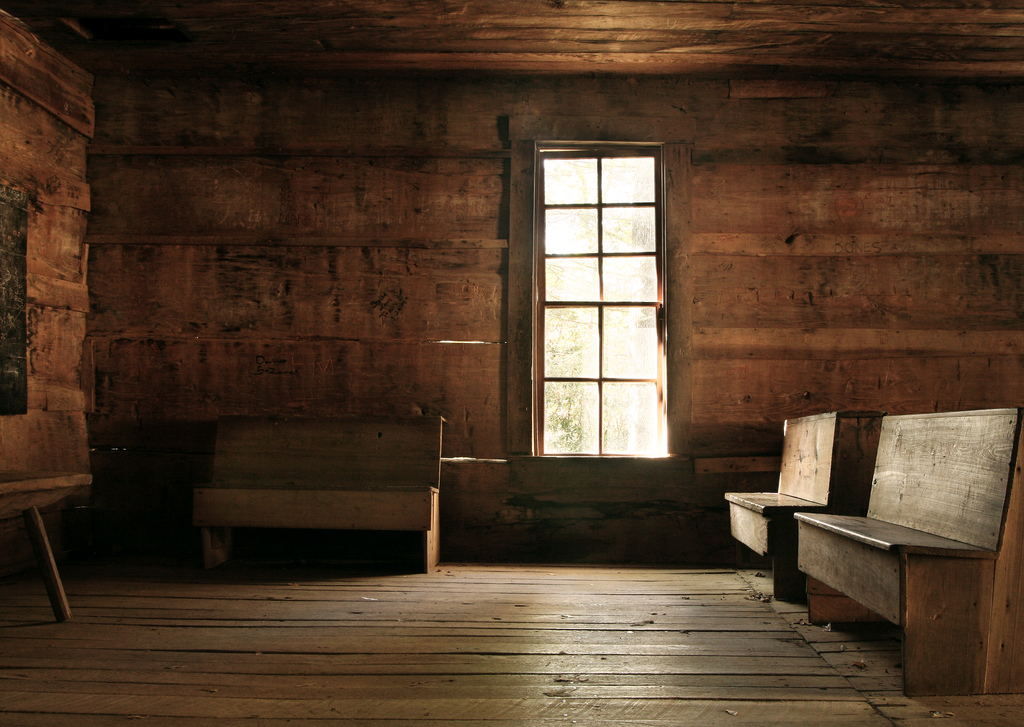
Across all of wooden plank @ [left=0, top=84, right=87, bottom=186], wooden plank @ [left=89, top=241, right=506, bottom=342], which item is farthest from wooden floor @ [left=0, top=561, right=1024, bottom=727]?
wooden plank @ [left=0, top=84, right=87, bottom=186]

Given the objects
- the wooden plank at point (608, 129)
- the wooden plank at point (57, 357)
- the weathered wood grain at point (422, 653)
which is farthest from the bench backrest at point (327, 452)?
the wooden plank at point (608, 129)

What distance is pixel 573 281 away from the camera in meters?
4.27

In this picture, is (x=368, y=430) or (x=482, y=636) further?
(x=368, y=430)

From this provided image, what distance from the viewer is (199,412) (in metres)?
4.18

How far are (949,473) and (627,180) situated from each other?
267 centimetres

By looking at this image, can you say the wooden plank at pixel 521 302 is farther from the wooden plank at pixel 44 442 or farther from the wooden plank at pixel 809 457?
the wooden plank at pixel 44 442

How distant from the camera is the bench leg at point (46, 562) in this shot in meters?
2.71

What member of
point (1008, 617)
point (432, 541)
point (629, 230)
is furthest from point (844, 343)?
point (432, 541)

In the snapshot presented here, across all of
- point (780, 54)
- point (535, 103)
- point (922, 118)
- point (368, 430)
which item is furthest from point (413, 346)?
point (922, 118)

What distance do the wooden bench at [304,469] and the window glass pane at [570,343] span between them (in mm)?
840

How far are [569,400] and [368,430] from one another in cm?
124

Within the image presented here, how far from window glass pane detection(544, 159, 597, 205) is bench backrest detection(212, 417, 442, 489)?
1.63m

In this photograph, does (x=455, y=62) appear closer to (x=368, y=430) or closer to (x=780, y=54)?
(x=780, y=54)

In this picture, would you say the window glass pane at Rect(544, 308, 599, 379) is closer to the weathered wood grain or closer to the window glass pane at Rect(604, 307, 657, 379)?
the window glass pane at Rect(604, 307, 657, 379)
